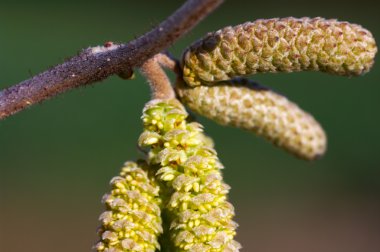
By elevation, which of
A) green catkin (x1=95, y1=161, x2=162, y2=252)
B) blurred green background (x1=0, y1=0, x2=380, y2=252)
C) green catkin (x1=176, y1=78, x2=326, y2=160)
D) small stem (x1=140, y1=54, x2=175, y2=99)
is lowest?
green catkin (x1=95, y1=161, x2=162, y2=252)

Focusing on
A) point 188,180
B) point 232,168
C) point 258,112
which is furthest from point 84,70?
point 232,168

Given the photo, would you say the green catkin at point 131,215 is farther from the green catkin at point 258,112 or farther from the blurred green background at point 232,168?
the blurred green background at point 232,168

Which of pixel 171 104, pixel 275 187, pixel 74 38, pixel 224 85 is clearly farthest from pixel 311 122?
pixel 74 38

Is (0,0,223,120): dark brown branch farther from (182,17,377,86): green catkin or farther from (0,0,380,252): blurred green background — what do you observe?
(0,0,380,252): blurred green background

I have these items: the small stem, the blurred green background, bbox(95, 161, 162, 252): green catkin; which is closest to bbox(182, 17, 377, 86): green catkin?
the small stem

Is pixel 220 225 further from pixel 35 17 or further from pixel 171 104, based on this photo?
pixel 35 17
